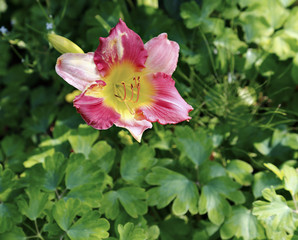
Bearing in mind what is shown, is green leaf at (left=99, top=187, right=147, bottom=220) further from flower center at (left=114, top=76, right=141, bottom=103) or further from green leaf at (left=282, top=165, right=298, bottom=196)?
green leaf at (left=282, top=165, right=298, bottom=196)

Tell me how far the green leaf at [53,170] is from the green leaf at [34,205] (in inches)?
2.5

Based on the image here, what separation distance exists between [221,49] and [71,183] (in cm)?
81

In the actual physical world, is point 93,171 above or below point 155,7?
below

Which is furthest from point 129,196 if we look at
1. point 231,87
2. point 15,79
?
point 15,79

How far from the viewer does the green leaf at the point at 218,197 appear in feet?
3.82

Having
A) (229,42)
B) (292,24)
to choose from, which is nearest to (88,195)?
(229,42)

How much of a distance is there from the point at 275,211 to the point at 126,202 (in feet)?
1.56

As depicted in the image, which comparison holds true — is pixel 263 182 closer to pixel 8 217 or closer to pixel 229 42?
pixel 229 42

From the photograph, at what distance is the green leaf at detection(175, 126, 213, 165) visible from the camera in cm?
128

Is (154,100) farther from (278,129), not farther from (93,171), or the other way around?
(278,129)

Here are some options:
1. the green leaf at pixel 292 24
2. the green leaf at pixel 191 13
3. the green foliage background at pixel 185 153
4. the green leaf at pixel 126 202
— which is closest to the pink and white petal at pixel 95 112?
the green foliage background at pixel 185 153

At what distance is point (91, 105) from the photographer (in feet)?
3.00

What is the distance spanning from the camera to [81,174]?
1176 millimetres

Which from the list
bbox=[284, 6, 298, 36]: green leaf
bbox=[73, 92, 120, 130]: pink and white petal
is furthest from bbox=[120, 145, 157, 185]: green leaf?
bbox=[284, 6, 298, 36]: green leaf
